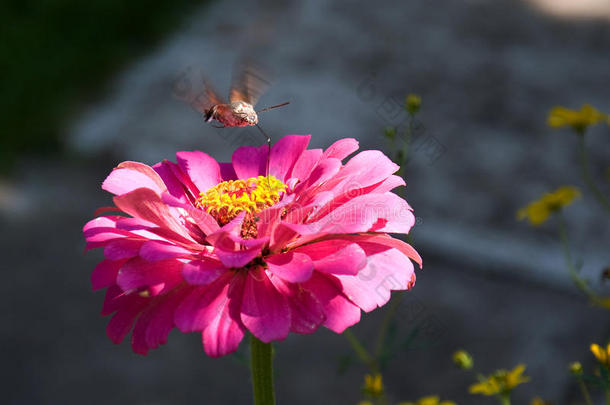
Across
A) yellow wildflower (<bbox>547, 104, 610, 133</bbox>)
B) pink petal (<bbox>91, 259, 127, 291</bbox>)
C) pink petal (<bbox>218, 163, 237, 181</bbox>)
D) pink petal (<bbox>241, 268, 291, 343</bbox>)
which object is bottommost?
yellow wildflower (<bbox>547, 104, 610, 133</bbox>)

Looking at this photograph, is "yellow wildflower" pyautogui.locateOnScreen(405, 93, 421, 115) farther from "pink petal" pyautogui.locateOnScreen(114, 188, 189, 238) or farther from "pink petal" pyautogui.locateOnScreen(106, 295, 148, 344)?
"pink petal" pyautogui.locateOnScreen(106, 295, 148, 344)

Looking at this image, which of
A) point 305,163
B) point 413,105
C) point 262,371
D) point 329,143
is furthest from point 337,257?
point 329,143

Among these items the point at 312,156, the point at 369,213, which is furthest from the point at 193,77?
the point at 369,213

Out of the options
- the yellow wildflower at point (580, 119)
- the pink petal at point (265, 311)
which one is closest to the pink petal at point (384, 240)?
the pink petal at point (265, 311)

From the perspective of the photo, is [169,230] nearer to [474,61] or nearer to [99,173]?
[99,173]

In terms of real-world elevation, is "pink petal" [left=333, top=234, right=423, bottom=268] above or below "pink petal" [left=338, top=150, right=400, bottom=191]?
below

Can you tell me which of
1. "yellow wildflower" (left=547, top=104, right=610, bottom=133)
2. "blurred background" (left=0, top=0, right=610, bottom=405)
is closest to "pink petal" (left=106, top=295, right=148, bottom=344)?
"blurred background" (left=0, top=0, right=610, bottom=405)
